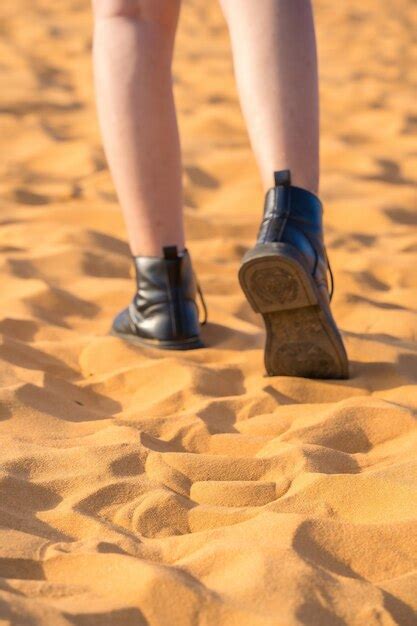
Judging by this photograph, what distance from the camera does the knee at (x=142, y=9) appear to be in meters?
1.99

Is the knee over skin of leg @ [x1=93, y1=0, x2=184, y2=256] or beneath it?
over

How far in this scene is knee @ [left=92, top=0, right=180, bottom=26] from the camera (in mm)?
1989

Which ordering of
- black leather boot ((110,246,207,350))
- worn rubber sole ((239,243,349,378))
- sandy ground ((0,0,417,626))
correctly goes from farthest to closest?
1. black leather boot ((110,246,207,350))
2. worn rubber sole ((239,243,349,378))
3. sandy ground ((0,0,417,626))

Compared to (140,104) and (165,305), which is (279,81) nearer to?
(140,104)

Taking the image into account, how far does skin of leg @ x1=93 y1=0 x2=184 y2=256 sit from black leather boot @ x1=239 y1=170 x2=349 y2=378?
1.03 ft

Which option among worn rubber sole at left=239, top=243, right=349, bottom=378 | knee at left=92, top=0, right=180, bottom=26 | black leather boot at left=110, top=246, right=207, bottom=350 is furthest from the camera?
black leather boot at left=110, top=246, right=207, bottom=350

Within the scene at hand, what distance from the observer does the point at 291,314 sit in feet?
6.06

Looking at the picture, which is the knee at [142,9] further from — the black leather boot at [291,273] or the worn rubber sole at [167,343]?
the worn rubber sole at [167,343]

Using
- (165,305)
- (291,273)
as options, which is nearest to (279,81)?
(291,273)

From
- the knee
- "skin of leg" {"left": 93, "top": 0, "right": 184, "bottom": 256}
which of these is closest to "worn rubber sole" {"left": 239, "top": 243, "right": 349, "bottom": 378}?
"skin of leg" {"left": 93, "top": 0, "right": 184, "bottom": 256}

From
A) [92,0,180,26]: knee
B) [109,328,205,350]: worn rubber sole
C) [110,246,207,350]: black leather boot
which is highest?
[92,0,180,26]: knee

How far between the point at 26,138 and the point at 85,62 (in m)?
1.70

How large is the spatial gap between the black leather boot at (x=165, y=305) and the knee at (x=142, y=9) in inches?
17.7

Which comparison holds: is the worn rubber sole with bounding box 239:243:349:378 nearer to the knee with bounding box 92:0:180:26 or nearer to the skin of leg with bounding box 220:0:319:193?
the skin of leg with bounding box 220:0:319:193
